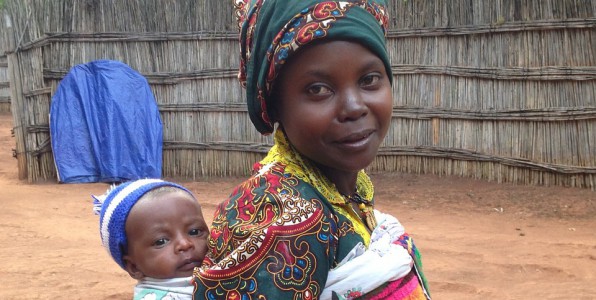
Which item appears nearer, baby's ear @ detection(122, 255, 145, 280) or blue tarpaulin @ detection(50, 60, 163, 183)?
baby's ear @ detection(122, 255, 145, 280)

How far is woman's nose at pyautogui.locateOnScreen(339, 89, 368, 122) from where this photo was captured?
1399 millimetres

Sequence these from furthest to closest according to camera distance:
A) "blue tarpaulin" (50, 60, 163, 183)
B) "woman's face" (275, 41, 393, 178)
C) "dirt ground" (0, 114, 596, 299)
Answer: "blue tarpaulin" (50, 60, 163, 183)
"dirt ground" (0, 114, 596, 299)
"woman's face" (275, 41, 393, 178)

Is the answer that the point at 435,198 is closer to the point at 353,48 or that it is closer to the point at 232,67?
the point at 232,67

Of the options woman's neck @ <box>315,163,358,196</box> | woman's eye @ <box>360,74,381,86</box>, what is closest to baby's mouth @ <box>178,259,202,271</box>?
woman's neck @ <box>315,163,358,196</box>

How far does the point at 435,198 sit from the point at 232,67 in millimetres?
3930

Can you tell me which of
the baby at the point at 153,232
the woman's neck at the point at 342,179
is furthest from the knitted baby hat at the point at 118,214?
the woman's neck at the point at 342,179

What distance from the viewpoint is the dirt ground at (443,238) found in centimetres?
460

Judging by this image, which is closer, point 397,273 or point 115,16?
point 397,273

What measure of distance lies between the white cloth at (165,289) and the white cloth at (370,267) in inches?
16.7

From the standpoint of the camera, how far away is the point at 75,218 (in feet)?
23.7

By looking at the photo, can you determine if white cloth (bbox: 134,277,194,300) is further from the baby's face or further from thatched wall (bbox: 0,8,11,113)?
thatched wall (bbox: 0,8,11,113)

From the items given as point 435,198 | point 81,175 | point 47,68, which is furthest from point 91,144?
point 435,198

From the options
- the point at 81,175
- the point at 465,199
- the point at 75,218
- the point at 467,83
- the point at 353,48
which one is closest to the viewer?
the point at 353,48

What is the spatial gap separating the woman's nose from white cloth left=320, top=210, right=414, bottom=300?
11.2 inches
